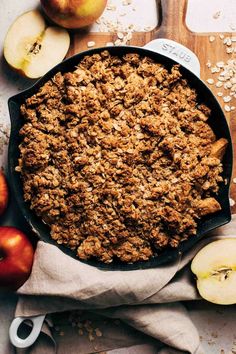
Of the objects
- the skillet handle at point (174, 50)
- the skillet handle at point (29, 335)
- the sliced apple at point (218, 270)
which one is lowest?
the skillet handle at point (29, 335)

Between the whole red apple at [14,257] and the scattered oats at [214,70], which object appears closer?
the whole red apple at [14,257]

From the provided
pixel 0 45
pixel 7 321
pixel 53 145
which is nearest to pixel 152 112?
pixel 53 145

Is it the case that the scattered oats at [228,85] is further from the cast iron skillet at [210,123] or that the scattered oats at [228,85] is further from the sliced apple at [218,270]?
the sliced apple at [218,270]

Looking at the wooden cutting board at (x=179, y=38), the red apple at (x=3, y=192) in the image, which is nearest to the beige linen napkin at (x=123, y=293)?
the red apple at (x=3, y=192)

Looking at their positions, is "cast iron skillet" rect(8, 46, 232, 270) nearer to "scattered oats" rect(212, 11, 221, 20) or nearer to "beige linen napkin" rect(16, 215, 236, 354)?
"beige linen napkin" rect(16, 215, 236, 354)

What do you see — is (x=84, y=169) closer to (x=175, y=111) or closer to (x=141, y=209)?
(x=141, y=209)

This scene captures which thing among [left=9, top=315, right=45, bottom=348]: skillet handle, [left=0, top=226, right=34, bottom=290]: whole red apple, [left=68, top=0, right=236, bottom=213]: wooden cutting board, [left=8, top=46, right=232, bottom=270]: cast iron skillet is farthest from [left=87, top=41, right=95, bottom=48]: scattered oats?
[left=9, top=315, right=45, bottom=348]: skillet handle
